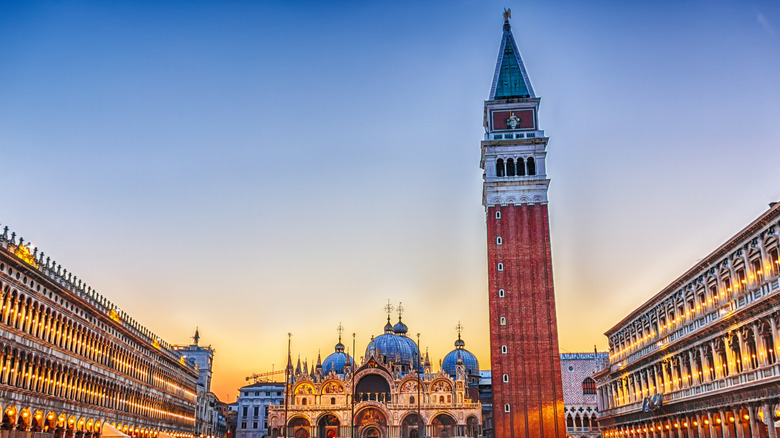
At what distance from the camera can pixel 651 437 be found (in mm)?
57031

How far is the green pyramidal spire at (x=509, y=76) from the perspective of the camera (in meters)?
93.6

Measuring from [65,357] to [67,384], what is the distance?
2138 millimetres

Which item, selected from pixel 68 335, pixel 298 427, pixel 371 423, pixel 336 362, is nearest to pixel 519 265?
pixel 371 423

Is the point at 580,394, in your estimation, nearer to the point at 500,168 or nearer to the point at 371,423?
the point at 371,423

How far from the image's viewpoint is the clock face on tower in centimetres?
9144

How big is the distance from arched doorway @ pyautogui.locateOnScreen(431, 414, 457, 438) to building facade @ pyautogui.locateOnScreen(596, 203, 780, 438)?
135 feet

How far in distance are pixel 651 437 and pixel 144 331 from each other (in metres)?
49.9

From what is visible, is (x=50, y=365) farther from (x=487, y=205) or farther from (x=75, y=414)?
(x=487, y=205)

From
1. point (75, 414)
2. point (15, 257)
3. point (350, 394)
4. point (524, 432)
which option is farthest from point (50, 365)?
point (350, 394)

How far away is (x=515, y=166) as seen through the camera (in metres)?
89.1

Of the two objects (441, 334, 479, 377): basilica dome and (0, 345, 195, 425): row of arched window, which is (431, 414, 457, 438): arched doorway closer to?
(441, 334, 479, 377): basilica dome

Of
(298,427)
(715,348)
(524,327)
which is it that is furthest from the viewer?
(298,427)

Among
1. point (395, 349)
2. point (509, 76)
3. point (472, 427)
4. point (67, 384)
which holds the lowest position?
point (472, 427)

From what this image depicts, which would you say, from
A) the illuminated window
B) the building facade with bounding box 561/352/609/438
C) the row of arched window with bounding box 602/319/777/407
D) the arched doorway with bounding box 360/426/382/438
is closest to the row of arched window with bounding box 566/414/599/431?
the building facade with bounding box 561/352/609/438
